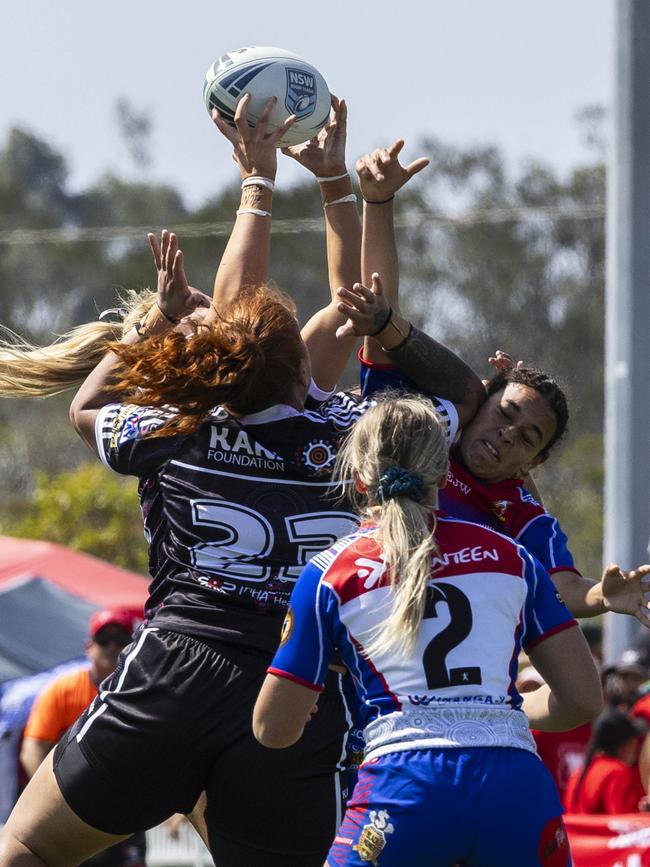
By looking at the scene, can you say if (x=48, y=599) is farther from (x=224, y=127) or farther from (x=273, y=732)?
(x=273, y=732)

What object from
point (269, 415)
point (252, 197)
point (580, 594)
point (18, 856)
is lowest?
point (18, 856)

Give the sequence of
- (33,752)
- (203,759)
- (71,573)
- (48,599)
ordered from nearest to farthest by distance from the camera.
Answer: (203,759)
(33,752)
(48,599)
(71,573)

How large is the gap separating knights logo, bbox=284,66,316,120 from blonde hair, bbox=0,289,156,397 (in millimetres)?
719

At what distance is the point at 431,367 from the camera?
12.9ft

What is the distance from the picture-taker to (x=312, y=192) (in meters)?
24.8

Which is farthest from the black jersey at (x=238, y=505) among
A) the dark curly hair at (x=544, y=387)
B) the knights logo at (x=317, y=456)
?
the dark curly hair at (x=544, y=387)

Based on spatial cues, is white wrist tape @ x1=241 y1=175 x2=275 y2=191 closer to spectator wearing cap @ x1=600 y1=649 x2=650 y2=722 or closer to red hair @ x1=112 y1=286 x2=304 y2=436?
red hair @ x1=112 y1=286 x2=304 y2=436

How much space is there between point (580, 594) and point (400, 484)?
34.5 inches

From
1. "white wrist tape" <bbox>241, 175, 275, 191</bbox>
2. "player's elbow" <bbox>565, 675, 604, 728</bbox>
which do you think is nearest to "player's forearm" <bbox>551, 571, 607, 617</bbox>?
"player's elbow" <bbox>565, 675, 604, 728</bbox>

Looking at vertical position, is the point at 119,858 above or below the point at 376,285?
below

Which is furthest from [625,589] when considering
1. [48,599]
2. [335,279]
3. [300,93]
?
[48,599]

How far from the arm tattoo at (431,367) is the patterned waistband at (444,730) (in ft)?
3.69

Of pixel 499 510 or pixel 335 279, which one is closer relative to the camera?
pixel 499 510

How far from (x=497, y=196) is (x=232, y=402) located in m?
21.5
